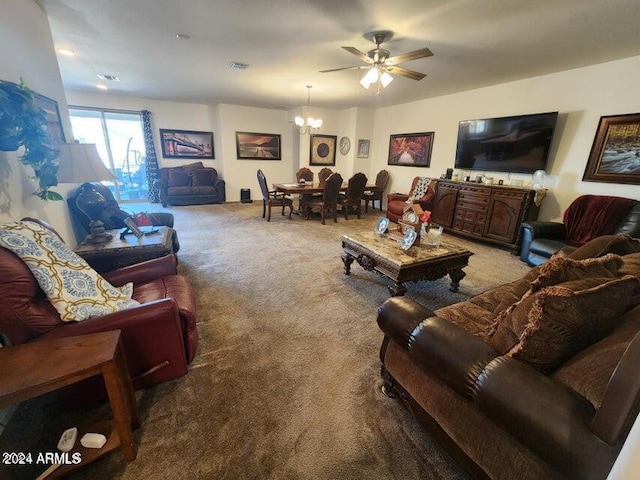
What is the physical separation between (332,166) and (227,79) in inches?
146

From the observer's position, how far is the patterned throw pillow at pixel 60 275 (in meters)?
1.26

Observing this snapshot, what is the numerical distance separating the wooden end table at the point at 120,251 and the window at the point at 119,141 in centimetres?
557

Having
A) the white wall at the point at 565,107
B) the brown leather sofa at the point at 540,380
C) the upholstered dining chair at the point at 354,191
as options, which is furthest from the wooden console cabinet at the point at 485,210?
A: the brown leather sofa at the point at 540,380

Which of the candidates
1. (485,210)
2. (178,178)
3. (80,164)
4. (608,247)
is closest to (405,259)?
(608,247)

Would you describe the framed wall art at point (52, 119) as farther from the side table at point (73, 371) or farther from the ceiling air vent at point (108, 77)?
the ceiling air vent at point (108, 77)

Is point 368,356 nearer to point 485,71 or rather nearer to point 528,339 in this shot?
point 528,339

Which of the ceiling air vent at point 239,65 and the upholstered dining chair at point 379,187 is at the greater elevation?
the ceiling air vent at point 239,65

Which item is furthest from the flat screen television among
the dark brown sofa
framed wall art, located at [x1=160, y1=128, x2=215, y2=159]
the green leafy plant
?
framed wall art, located at [x1=160, y1=128, x2=215, y2=159]

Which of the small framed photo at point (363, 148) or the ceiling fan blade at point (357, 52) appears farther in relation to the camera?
the small framed photo at point (363, 148)

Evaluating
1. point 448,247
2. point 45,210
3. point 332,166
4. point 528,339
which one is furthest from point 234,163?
point 528,339

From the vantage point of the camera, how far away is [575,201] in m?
3.38

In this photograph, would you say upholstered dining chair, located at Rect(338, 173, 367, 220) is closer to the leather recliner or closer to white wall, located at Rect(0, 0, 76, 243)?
the leather recliner

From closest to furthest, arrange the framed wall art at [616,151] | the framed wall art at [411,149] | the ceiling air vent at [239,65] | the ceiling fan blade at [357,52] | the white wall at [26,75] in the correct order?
the white wall at [26,75]
the ceiling fan blade at [357,52]
the framed wall art at [616,151]
the ceiling air vent at [239,65]
the framed wall art at [411,149]

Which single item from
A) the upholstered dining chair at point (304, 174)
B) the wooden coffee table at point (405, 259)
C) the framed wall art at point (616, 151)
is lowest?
the wooden coffee table at point (405, 259)
